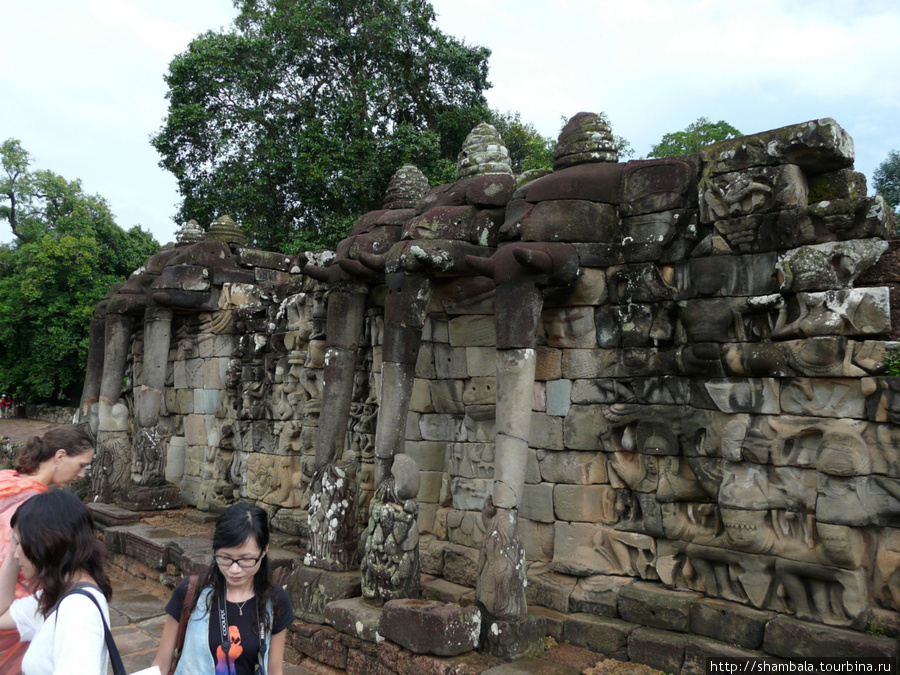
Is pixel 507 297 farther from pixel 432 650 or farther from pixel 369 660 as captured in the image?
pixel 369 660

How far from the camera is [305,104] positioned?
1716 cm

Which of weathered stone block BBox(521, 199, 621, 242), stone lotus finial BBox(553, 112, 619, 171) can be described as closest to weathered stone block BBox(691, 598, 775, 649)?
weathered stone block BBox(521, 199, 621, 242)

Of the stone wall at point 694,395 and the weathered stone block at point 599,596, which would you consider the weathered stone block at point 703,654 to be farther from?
the weathered stone block at point 599,596

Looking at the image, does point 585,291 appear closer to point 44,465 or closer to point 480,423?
point 480,423

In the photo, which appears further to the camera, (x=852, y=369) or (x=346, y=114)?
(x=346, y=114)

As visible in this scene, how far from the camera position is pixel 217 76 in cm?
1714

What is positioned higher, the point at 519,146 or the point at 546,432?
the point at 519,146

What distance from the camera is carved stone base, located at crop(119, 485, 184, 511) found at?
403 inches

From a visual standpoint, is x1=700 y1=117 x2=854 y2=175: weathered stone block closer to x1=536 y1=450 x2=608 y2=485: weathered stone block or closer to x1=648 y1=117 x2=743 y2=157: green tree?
x1=536 y1=450 x2=608 y2=485: weathered stone block

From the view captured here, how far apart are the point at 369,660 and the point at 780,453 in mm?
3457

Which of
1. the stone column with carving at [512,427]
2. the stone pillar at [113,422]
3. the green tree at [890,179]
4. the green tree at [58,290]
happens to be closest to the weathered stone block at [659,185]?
the stone column with carving at [512,427]

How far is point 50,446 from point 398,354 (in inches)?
127

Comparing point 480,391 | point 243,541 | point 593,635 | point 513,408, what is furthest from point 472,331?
point 243,541

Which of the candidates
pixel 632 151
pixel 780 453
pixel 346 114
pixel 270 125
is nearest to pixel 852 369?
pixel 780 453
